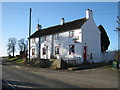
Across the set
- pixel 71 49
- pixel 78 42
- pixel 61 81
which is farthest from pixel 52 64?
pixel 61 81

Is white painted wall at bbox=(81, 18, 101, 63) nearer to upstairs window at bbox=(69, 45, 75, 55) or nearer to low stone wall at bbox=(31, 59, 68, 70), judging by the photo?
upstairs window at bbox=(69, 45, 75, 55)

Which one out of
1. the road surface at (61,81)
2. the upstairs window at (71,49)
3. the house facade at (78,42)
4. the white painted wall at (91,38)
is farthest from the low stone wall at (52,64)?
the road surface at (61,81)

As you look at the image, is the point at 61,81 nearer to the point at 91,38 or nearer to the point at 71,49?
the point at 71,49

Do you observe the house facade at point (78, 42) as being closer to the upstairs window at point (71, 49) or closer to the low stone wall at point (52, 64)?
the upstairs window at point (71, 49)

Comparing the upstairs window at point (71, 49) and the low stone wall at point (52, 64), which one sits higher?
the upstairs window at point (71, 49)

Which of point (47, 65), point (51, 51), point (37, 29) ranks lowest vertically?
point (47, 65)

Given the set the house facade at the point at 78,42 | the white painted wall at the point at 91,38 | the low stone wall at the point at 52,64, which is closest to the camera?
the low stone wall at the point at 52,64

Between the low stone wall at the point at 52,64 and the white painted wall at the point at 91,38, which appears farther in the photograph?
the white painted wall at the point at 91,38

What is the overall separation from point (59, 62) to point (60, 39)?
827 cm

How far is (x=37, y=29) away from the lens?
146ft

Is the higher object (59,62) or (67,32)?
(67,32)

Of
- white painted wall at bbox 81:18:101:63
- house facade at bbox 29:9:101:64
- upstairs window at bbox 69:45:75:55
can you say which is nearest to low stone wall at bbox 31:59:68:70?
house facade at bbox 29:9:101:64

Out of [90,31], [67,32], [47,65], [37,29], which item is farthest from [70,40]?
[37,29]

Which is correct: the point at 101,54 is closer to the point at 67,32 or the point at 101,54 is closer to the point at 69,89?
the point at 67,32
